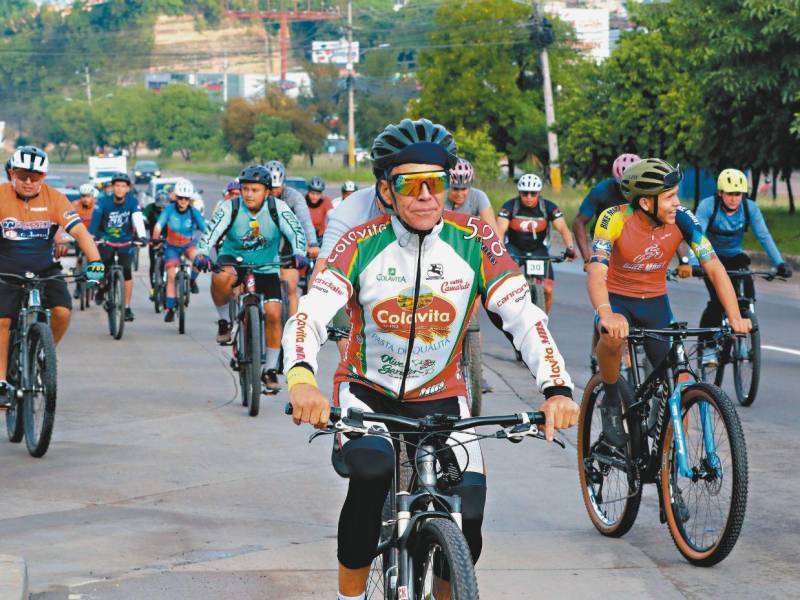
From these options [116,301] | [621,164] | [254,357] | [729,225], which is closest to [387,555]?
[621,164]

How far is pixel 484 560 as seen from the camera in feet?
23.2

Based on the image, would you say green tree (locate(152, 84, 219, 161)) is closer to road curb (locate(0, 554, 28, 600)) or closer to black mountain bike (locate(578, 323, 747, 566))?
black mountain bike (locate(578, 323, 747, 566))

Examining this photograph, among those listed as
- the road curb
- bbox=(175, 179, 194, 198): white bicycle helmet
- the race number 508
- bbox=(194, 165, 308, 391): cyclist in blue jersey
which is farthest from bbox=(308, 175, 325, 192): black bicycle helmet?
the race number 508

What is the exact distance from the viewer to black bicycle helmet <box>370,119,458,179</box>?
4.96 meters

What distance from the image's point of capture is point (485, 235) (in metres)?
5.12

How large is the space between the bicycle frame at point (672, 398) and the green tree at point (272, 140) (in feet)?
359

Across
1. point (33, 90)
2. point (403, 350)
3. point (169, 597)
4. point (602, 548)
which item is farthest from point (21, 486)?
point (33, 90)

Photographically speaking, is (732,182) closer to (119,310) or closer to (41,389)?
(41,389)

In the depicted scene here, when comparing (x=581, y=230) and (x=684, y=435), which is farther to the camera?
(x=581, y=230)

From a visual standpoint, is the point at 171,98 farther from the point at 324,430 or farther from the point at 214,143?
the point at 324,430

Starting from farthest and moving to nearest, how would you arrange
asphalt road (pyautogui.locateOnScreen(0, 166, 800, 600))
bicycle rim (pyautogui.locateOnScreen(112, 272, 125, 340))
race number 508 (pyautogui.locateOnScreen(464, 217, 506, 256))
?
bicycle rim (pyautogui.locateOnScreen(112, 272, 125, 340)) → asphalt road (pyautogui.locateOnScreen(0, 166, 800, 600)) → race number 508 (pyautogui.locateOnScreen(464, 217, 506, 256))

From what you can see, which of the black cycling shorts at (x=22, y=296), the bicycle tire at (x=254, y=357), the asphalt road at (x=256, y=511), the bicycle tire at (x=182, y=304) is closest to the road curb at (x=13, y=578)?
the asphalt road at (x=256, y=511)

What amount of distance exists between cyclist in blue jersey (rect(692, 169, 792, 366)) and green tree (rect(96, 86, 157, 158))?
151 metres

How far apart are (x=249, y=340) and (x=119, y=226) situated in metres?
7.79
